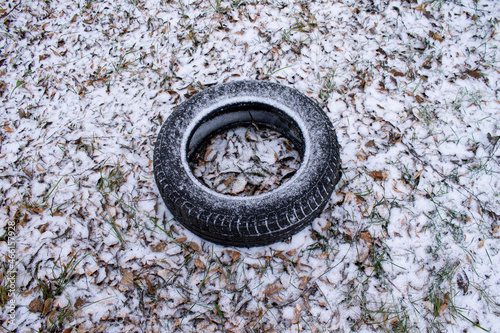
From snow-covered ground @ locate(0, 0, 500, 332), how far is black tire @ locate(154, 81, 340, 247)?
1.23 ft

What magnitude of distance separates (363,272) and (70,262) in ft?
8.03

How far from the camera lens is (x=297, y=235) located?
8.44 ft

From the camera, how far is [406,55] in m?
3.69

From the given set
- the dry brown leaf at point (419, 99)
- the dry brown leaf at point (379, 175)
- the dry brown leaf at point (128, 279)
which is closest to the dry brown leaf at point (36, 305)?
the dry brown leaf at point (128, 279)

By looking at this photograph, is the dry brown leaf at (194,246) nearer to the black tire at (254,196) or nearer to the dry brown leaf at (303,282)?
the black tire at (254,196)

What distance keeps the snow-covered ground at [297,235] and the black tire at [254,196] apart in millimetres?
374

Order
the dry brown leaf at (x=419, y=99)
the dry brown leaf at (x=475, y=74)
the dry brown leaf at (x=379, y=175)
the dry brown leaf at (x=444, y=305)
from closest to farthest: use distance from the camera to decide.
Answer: the dry brown leaf at (x=444, y=305) < the dry brown leaf at (x=379, y=175) < the dry brown leaf at (x=419, y=99) < the dry brown leaf at (x=475, y=74)

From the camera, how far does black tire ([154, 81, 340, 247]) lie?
7.26ft

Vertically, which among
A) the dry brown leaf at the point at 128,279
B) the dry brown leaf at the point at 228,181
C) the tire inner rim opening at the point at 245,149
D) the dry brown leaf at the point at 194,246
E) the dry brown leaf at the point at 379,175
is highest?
the tire inner rim opening at the point at 245,149

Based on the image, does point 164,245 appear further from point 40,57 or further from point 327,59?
point 40,57

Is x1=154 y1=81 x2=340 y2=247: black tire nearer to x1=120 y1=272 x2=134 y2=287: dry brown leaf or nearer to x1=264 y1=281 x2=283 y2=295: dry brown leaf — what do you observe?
x1=264 y1=281 x2=283 y2=295: dry brown leaf

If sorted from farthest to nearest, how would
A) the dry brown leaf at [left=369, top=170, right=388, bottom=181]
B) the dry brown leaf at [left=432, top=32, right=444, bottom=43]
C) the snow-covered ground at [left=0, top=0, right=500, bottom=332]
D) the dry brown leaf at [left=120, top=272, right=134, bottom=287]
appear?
1. the dry brown leaf at [left=432, top=32, right=444, bottom=43]
2. the dry brown leaf at [left=369, top=170, right=388, bottom=181]
3. the dry brown leaf at [left=120, top=272, right=134, bottom=287]
4. the snow-covered ground at [left=0, top=0, right=500, bottom=332]

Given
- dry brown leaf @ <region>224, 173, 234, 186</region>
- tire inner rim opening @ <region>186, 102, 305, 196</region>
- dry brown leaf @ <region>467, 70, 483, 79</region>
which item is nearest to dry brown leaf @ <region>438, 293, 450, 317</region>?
tire inner rim opening @ <region>186, 102, 305, 196</region>

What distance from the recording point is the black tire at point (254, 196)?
2.21 meters
